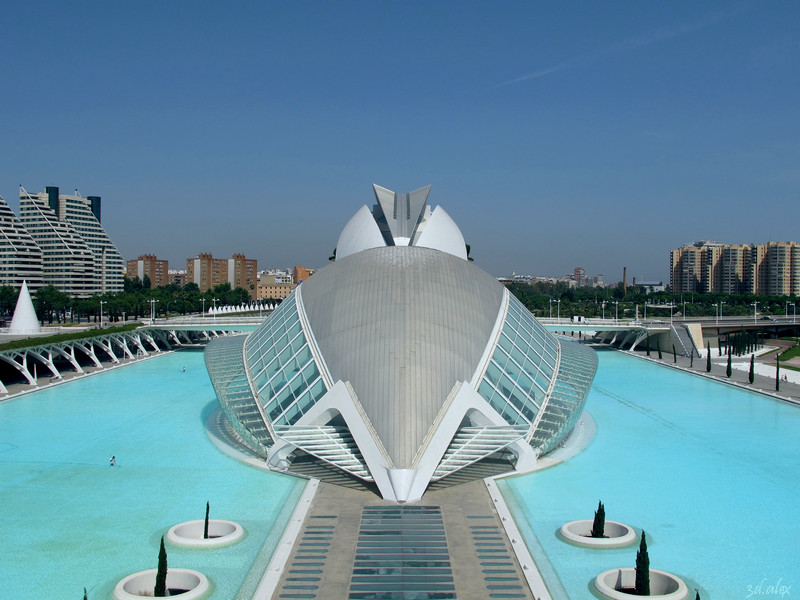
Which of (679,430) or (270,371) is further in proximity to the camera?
(679,430)

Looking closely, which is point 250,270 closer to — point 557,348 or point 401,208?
point 401,208

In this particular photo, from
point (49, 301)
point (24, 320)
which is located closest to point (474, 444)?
point (24, 320)

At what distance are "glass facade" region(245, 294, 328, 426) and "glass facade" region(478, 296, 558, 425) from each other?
5.41 metres

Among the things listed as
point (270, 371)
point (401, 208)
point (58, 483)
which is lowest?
point (58, 483)

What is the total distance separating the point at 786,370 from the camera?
158 ft

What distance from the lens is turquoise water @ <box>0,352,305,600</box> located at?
14.0 meters

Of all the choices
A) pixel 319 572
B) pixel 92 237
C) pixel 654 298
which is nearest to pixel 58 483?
pixel 319 572

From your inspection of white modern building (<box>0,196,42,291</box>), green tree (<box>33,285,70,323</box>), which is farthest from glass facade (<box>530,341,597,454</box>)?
white modern building (<box>0,196,42,291</box>)

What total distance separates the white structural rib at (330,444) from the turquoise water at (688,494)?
431 centimetres

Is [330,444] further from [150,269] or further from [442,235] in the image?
[150,269]

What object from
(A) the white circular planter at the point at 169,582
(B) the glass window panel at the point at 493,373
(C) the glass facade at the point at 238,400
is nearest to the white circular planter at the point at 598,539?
(B) the glass window panel at the point at 493,373

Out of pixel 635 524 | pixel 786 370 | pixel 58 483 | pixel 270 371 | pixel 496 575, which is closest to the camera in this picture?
pixel 496 575

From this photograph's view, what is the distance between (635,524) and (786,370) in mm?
38238

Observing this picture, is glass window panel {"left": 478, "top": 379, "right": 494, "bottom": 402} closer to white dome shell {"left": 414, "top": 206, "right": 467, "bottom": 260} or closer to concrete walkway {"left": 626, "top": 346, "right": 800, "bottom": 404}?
white dome shell {"left": 414, "top": 206, "right": 467, "bottom": 260}
